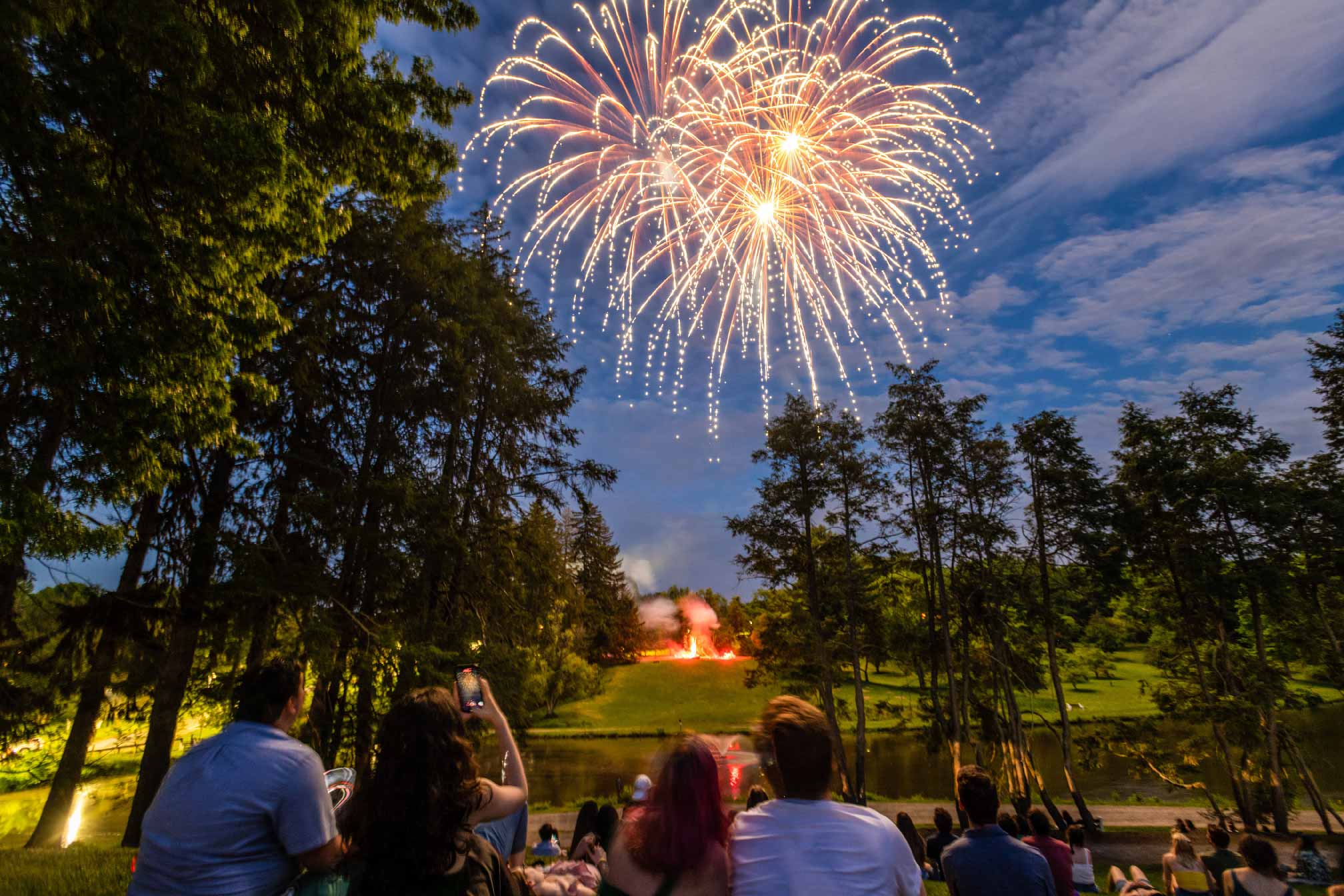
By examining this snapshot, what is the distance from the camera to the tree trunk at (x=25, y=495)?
21.5 feet

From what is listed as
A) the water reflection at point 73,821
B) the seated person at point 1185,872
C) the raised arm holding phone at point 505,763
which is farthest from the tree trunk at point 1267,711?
the water reflection at point 73,821

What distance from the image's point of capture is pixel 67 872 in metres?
8.14

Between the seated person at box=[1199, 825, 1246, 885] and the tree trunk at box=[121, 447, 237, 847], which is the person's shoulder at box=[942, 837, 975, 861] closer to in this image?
the seated person at box=[1199, 825, 1246, 885]

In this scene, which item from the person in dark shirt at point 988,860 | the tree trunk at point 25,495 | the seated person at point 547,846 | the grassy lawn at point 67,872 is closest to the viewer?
the person in dark shirt at point 988,860

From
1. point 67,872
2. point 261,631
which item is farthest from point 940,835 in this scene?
point 261,631

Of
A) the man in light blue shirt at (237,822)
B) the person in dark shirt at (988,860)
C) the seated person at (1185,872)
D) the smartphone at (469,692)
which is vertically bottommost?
the seated person at (1185,872)

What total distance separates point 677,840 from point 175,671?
1451 centimetres

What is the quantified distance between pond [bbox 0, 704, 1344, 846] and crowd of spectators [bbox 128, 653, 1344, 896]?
52.5ft

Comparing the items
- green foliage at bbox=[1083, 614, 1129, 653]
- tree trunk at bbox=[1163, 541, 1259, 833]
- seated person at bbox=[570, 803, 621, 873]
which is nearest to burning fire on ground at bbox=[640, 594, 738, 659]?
green foliage at bbox=[1083, 614, 1129, 653]

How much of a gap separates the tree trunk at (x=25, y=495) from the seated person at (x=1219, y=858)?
43.8 ft

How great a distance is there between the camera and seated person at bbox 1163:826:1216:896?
7.75 metres

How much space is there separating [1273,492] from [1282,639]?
5.70 m

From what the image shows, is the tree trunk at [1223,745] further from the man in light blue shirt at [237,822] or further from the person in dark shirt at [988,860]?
the man in light blue shirt at [237,822]

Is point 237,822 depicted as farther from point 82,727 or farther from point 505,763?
point 82,727
